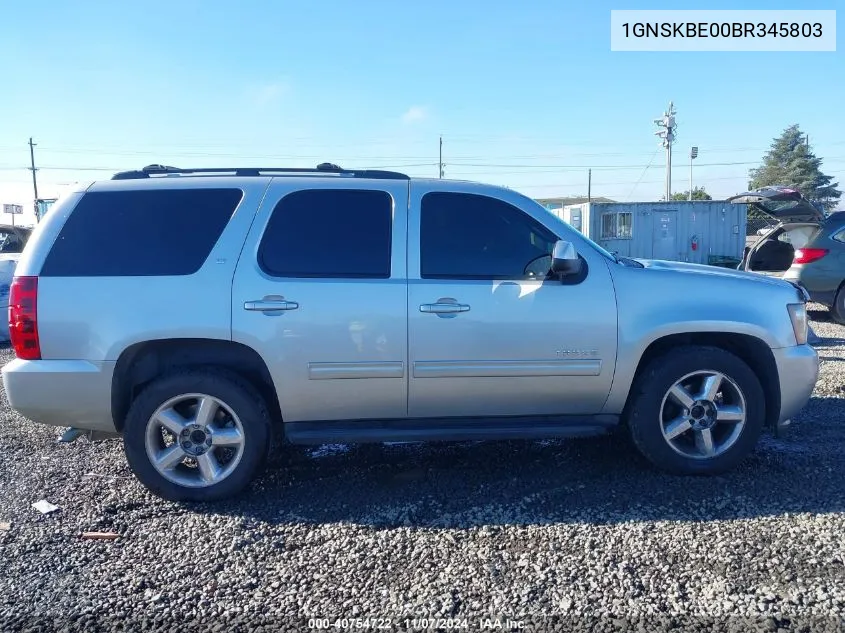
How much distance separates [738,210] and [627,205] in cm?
416

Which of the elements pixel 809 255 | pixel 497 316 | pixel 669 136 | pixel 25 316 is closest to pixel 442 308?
pixel 497 316

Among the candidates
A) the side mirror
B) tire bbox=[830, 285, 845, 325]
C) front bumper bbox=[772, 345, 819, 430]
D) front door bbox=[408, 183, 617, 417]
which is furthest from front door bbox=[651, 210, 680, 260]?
the side mirror

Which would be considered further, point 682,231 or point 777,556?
point 682,231

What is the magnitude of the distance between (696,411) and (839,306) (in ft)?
23.9

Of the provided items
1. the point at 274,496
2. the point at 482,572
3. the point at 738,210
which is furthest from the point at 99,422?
the point at 738,210

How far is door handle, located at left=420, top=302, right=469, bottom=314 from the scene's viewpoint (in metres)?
4.01

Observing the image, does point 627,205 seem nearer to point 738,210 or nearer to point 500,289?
point 738,210

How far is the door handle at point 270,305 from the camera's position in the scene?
3.94 meters

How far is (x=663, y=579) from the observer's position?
10.2 feet

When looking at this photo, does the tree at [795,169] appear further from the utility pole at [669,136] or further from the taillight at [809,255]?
the taillight at [809,255]

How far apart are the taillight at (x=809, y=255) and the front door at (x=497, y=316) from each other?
7289 mm

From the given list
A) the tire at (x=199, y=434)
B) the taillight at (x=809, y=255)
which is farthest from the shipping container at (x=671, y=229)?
the tire at (x=199, y=434)

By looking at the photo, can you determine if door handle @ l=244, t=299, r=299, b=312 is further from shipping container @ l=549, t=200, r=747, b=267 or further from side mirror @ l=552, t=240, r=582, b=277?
shipping container @ l=549, t=200, r=747, b=267

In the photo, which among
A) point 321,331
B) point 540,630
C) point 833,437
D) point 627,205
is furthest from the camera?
point 627,205
